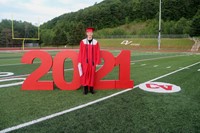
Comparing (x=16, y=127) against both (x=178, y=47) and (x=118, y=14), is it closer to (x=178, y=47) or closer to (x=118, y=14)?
(x=178, y=47)

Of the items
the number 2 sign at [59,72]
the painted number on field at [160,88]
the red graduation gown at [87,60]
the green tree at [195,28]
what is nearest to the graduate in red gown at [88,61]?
the red graduation gown at [87,60]

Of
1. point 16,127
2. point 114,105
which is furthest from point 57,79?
point 16,127

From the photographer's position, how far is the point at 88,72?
5.48 meters

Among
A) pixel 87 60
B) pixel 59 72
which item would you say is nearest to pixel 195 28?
pixel 87 60

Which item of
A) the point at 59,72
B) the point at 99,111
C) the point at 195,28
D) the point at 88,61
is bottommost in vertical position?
the point at 99,111

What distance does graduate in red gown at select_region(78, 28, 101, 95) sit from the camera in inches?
212

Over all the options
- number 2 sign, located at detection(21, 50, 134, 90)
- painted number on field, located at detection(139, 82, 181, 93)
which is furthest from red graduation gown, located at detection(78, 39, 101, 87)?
painted number on field, located at detection(139, 82, 181, 93)

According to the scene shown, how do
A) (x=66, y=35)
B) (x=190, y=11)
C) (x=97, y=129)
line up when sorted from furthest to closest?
(x=190, y=11), (x=66, y=35), (x=97, y=129)

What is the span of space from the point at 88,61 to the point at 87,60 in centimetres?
4

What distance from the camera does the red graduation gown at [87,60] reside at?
539cm

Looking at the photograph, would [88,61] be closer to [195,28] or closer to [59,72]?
[59,72]

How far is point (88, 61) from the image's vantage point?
17.7ft

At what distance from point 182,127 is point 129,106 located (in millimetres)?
1182

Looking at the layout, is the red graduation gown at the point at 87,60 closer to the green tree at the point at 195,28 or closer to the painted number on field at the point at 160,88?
the painted number on field at the point at 160,88
